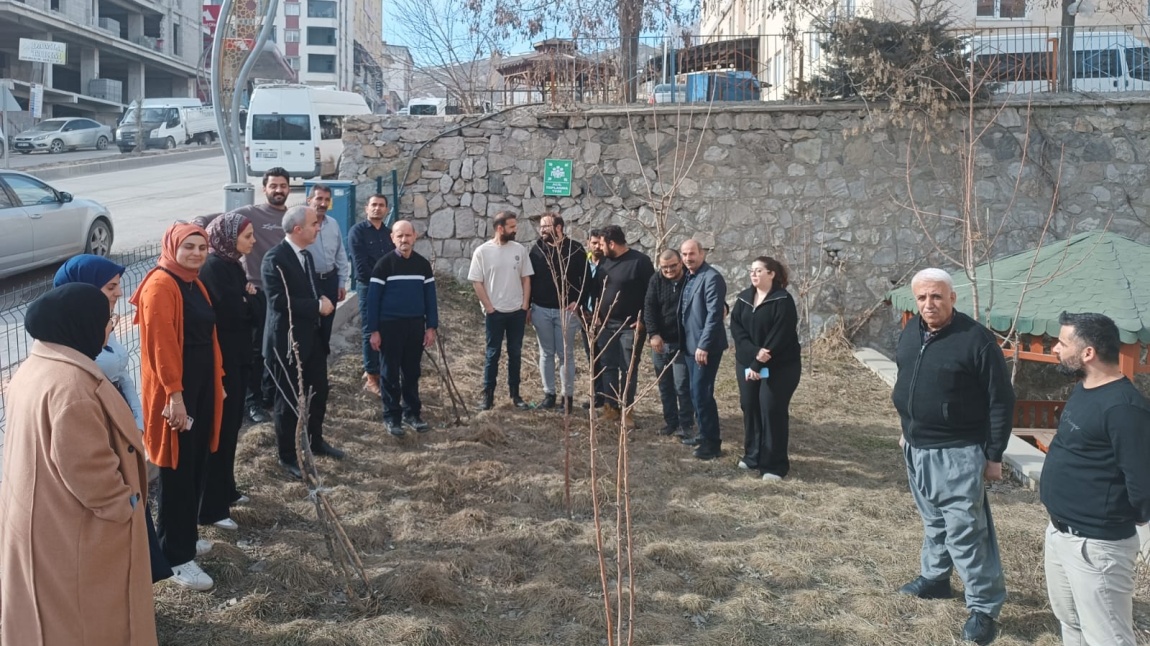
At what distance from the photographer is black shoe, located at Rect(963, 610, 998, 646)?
3900 mm

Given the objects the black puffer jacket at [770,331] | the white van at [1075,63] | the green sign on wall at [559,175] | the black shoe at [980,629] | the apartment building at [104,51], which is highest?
the apartment building at [104,51]

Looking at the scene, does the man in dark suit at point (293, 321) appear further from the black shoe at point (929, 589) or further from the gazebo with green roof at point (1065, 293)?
the gazebo with green roof at point (1065, 293)

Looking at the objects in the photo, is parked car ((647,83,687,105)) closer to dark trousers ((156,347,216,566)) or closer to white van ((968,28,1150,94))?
white van ((968,28,1150,94))

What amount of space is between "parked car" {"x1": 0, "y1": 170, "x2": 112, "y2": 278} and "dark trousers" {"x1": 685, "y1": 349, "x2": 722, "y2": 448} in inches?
281

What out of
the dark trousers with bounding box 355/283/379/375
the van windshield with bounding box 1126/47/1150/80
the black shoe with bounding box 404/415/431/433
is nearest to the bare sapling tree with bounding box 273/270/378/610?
the black shoe with bounding box 404/415/431/433

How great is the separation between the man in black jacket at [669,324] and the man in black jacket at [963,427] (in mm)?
2633

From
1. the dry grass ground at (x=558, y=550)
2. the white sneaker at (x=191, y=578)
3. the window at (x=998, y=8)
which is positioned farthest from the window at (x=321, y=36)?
the white sneaker at (x=191, y=578)

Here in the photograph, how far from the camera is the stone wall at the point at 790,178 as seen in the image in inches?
440

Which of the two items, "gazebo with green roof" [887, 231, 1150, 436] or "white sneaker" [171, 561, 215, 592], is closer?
"white sneaker" [171, 561, 215, 592]

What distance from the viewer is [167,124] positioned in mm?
32188

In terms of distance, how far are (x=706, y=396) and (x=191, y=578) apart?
3516 millimetres

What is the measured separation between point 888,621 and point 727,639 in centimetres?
73

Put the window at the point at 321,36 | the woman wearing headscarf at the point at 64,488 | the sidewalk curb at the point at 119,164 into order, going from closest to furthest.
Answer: the woman wearing headscarf at the point at 64,488 → the sidewalk curb at the point at 119,164 → the window at the point at 321,36

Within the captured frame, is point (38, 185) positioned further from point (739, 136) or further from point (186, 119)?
point (186, 119)
